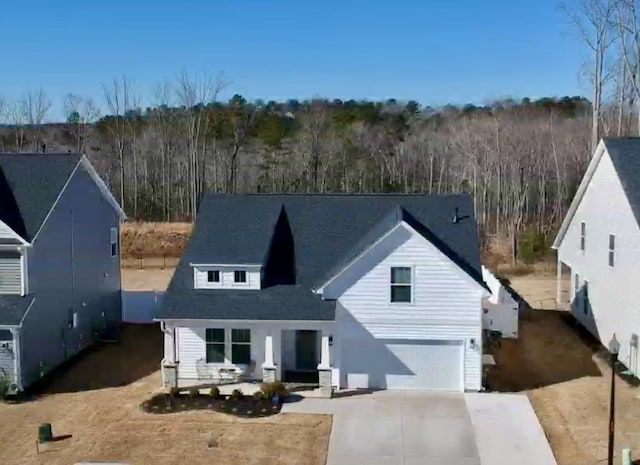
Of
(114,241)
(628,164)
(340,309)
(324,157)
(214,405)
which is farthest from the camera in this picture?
(324,157)

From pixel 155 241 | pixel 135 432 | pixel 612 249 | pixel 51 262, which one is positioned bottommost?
pixel 135 432

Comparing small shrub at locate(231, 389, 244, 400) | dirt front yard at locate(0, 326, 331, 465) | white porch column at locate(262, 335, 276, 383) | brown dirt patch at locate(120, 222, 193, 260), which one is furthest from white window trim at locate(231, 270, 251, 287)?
brown dirt patch at locate(120, 222, 193, 260)

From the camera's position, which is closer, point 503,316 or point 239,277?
point 239,277

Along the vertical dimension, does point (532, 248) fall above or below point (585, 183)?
below

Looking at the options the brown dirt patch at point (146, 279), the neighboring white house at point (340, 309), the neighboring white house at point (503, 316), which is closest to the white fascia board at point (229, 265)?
the neighboring white house at point (340, 309)

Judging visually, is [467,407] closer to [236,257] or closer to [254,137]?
[236,257]

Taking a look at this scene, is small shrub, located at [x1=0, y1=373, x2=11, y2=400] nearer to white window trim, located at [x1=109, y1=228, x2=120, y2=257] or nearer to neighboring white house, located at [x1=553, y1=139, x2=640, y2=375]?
white window trim, located at [x1=109, y1=228, x2=120, y2=257]

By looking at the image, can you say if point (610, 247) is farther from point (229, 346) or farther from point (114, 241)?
point (114, 241)

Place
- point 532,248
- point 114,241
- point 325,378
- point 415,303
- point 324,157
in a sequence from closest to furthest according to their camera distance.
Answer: point 325,378 → point 415,303 → point 114,241 → point 532,248 → point 324,157

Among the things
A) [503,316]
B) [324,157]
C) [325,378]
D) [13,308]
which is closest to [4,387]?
[13,308]
